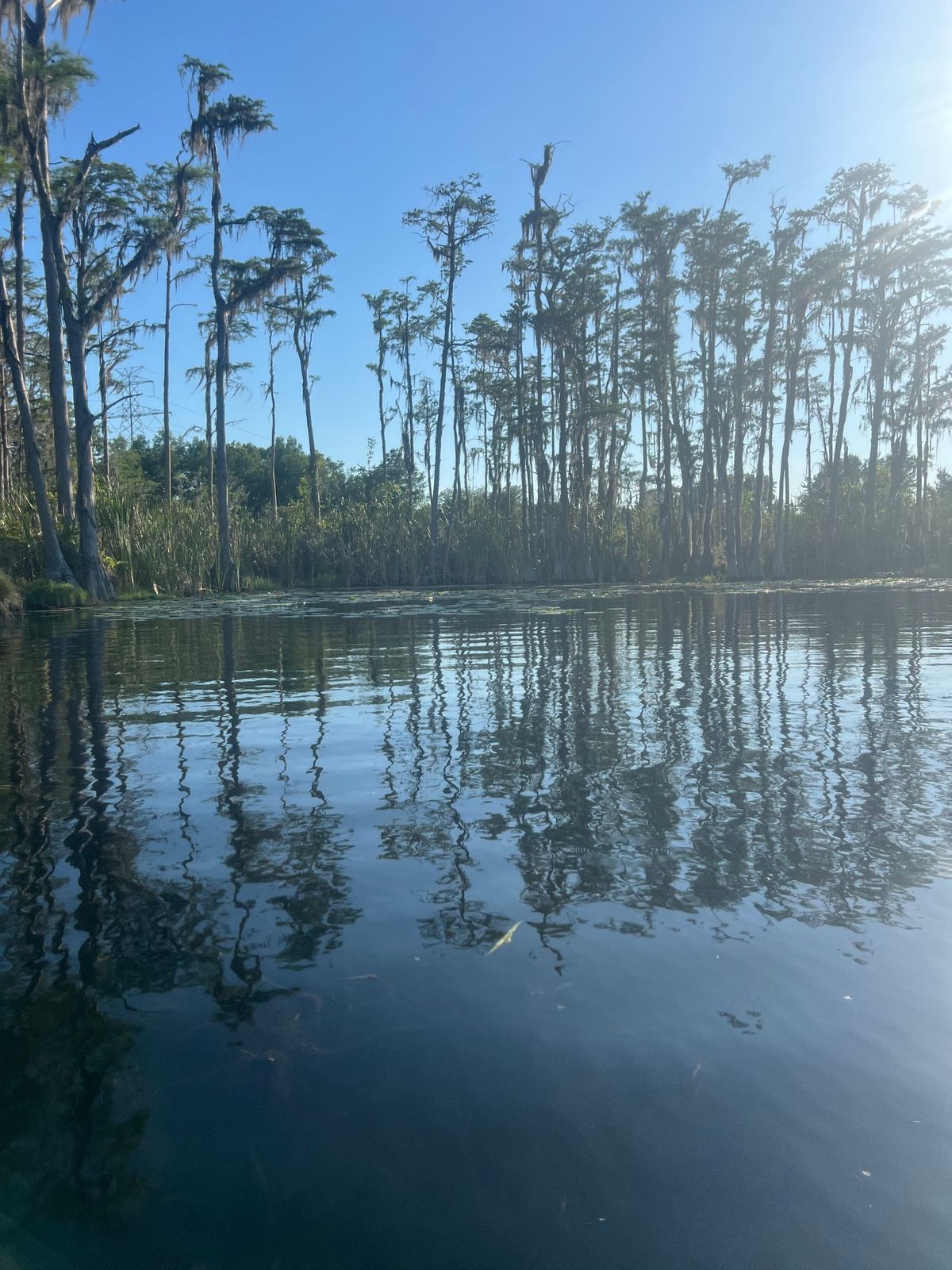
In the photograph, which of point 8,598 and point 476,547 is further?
point 476,547

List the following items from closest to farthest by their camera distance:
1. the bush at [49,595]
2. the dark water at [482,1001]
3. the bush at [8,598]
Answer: the dark water at [482,1001] < the bush at [8,598] < the bush at [49,595]

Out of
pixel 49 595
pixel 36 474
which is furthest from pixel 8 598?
pixel 36 474

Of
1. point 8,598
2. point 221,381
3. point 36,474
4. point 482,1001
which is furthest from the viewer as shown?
point 221,381

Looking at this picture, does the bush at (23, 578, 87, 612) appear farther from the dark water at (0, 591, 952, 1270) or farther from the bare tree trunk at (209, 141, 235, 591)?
the dark water at (0, 591, 952, 1270)

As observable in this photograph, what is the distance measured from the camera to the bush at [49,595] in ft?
70.0

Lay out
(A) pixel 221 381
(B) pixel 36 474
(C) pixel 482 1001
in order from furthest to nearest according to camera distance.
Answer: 1. (A) pixel 221 381
2. (B) pixel 36 474
3. (C) pixel 482 1001

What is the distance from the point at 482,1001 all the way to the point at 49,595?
836 inches

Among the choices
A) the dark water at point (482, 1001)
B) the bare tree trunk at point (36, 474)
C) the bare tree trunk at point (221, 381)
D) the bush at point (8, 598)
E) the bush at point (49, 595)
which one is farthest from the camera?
the bare tree trunk at point (221, 381)

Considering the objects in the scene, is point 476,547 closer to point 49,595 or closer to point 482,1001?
point 49,595

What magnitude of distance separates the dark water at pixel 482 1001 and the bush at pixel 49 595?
16.8 m

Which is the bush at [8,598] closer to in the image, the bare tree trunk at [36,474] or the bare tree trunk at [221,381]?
the bare tree trunk at [36,474]

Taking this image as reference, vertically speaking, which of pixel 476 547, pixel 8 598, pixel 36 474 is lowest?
pixel 8 598

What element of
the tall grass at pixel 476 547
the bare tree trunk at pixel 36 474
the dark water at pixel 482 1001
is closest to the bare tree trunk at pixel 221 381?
the tall grass at pixel 476 547

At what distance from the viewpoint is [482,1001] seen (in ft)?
8.71
